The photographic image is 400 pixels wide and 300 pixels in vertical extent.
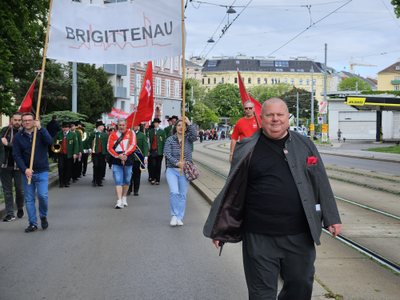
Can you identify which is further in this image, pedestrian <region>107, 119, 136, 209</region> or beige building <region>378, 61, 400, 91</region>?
beige building <region>378, 61, 400, 91</region>

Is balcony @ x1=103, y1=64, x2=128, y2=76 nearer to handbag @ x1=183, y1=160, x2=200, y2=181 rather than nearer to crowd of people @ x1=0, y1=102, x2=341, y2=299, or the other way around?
handbag @ x1=183, y1=160, x2=200, y2=181

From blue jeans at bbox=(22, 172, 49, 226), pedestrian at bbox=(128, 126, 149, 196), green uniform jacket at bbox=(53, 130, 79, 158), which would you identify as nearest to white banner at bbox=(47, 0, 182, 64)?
blue jeans at bbox=(22, 172, 49, 226)

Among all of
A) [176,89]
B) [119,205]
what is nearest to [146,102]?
[119,205]

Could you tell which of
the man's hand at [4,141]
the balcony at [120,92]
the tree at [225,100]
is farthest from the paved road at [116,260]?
the tree at [225,100]

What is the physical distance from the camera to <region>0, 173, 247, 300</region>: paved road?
5637 mm

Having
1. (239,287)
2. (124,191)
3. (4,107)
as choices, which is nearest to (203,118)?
(4,107)

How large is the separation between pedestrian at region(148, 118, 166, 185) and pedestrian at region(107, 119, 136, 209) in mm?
5395

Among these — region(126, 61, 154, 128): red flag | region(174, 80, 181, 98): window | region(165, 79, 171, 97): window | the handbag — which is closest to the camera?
the handbag

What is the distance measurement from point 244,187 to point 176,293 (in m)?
1.98

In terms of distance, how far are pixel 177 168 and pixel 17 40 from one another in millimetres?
11523

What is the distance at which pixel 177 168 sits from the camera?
933 centimetres

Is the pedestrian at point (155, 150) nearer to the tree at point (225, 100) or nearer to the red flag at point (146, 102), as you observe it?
the red flag at point (146, 102)

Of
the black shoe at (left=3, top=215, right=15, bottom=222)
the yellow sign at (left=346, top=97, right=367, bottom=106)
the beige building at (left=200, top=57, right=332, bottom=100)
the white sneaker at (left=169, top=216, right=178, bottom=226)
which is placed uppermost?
the beige building at (left=200, top=57, right=332, bottom=100)

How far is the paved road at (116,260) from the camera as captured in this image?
18.5ft
